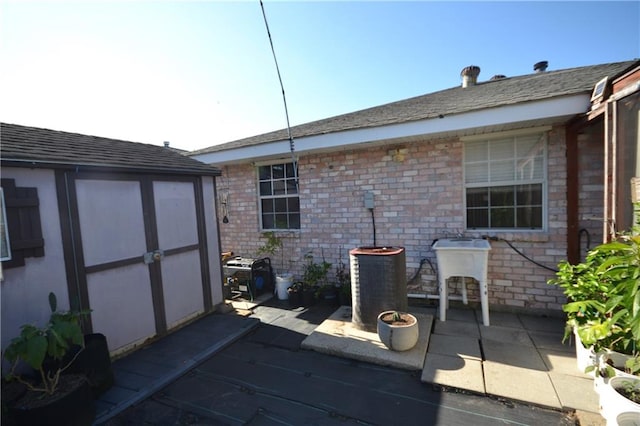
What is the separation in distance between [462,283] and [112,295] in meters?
4.81

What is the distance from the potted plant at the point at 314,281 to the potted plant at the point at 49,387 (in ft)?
10.5

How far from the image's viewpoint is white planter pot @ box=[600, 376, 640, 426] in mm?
1751

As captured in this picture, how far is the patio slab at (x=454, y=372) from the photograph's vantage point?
2593mm

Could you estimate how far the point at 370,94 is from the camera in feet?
22.0

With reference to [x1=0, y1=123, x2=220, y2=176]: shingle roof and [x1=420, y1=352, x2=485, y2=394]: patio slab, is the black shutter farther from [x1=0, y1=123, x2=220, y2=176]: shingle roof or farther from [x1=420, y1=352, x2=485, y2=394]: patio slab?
[x1=420, y1=352, x2=485, y2=394]: patio slab

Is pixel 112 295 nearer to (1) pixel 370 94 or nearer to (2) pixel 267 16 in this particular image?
(2) pixel 267 16

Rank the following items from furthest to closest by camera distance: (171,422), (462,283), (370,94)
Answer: (370,94)
(462,283)
(171,422)

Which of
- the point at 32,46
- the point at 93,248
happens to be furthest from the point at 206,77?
the point at 93,248

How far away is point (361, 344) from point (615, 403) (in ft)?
7.11

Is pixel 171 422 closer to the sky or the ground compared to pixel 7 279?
closer to the ground

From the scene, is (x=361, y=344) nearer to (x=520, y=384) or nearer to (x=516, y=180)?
(x=520, y=384)

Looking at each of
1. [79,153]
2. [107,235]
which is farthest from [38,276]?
[79,153]

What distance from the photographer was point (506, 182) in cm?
407

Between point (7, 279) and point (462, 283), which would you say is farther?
point (462, 283)
